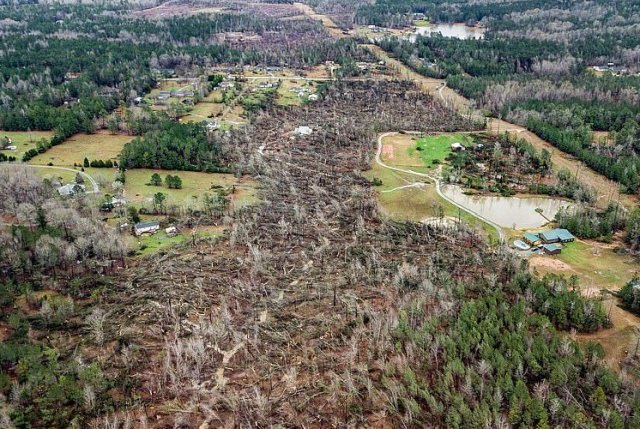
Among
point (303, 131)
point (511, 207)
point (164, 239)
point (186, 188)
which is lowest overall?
point (164, 239)

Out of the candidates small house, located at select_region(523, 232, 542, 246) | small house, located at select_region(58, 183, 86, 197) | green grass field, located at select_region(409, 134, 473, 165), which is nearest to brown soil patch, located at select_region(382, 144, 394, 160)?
green grass field, located at select_region(409, 134, 473, 165)

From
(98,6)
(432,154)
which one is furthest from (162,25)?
(432,154)

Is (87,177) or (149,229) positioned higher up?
(87,177)

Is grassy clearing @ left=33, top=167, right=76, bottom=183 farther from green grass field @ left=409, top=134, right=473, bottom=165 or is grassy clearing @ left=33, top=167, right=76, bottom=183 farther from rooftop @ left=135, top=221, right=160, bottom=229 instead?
green grass field @ left=409, top=134, right=473, bottom=165

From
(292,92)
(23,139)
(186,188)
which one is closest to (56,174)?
(186,188)

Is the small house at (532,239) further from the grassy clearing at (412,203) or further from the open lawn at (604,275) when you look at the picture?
the grassy clearing at (412,203)

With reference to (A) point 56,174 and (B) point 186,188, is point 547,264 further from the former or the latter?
(A) point 56,174
